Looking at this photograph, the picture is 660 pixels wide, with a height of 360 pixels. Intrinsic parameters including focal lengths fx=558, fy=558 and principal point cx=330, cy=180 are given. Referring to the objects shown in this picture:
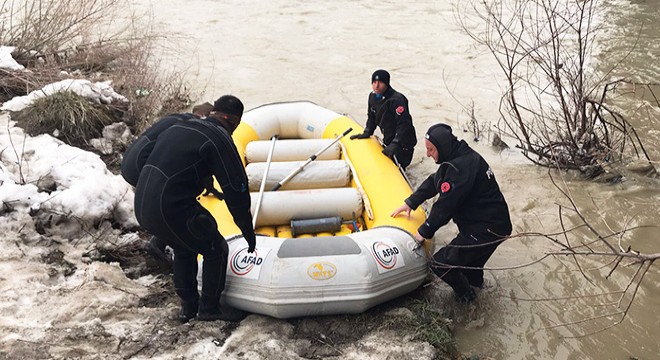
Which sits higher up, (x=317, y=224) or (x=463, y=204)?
(x=463, y=204)

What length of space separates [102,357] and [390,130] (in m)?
3.07

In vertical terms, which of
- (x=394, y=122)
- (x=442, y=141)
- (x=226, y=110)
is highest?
(x=226, y=110)

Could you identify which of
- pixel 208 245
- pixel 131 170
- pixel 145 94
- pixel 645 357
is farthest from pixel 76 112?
pixel 645 357

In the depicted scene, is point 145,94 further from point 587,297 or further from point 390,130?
point 587,297

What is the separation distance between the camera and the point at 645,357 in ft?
11.2

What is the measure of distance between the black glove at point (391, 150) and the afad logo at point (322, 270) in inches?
64.3

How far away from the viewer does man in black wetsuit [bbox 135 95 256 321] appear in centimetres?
284

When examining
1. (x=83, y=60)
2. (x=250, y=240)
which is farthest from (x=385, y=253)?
(x=83, y=60)

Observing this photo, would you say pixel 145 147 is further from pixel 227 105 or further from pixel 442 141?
pixel 442 141

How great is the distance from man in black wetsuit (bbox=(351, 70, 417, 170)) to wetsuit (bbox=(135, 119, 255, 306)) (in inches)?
82.1

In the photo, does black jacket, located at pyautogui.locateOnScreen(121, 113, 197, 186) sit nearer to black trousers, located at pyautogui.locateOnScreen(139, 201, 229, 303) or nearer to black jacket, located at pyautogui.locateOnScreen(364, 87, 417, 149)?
black trousers, located at pyautogui.locateOnScreen(139, 201, 229, 303)

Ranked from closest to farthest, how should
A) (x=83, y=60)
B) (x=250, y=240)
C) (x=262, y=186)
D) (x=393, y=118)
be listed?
(x=250, y=240) < (x=262, y=186) < (x=393, y=118) < (x=83, y=60)

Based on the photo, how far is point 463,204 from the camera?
3.50 metres

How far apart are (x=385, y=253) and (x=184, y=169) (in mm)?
Result: 1345
